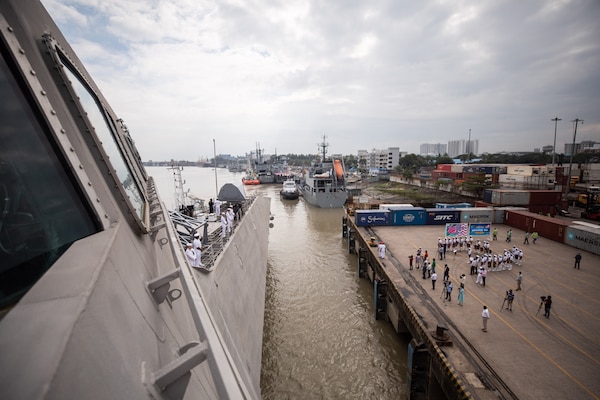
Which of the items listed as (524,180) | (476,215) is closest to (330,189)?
(476,215)

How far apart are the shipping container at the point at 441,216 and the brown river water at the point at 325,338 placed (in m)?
9.84

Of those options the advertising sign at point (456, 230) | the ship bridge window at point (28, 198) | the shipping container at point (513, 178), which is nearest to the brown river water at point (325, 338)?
the advertising sign at point (456, 230)

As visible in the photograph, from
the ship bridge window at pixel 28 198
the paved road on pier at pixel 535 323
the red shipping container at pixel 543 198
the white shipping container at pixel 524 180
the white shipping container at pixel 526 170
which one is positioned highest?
the ship bridge window at pixel 28 198

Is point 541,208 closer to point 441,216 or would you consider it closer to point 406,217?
point 441,216

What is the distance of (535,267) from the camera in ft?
56.1

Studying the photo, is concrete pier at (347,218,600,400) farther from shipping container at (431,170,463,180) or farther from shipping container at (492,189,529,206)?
shipping container at (431,170,463,180)

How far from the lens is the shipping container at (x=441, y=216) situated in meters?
27.9

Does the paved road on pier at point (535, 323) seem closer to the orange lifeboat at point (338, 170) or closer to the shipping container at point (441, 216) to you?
the shipping container at point (441, 216)

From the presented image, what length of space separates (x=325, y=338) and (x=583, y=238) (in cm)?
1980

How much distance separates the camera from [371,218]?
27.3m

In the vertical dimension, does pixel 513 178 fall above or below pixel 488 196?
above

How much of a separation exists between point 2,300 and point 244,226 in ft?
44.4

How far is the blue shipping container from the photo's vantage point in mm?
26938

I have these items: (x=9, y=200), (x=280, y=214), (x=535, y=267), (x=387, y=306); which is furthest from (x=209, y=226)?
(x=280, y=214)
